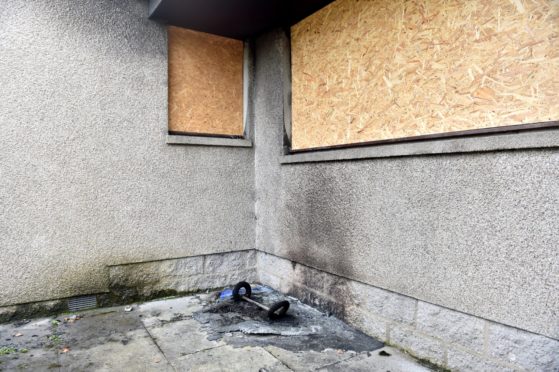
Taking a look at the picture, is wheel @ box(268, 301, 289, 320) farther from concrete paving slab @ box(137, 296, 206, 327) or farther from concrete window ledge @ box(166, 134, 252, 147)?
concrete window ledge @ box(166, 134, 252, 147)

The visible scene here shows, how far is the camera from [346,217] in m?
3.20

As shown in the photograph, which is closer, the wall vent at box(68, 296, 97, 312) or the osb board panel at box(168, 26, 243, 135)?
the wall vent at box(68, 296, 97, 312)

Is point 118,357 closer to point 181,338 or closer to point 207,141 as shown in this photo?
point 181,338

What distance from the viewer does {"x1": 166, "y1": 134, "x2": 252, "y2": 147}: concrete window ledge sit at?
157 inches

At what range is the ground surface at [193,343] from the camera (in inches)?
99.1

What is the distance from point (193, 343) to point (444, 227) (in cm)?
214

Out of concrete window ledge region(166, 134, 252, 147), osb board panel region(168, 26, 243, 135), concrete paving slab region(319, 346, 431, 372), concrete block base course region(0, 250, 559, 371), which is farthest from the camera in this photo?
osb board panel region(168, 26, 243, 135)

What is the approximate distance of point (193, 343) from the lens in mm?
2852

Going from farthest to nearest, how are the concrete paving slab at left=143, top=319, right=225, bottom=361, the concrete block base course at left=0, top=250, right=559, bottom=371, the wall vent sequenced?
1. the wall vent
2. the concrete paving slab at left=143, top=319, right=225, bottom=361
3. the concrete block base course at left=0, top=250, right=559, bottom=371

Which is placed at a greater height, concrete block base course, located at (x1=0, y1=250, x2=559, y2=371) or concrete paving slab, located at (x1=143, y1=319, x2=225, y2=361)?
concrete block base course, located at (x1=0, y1=250, x2=559, y2=371)

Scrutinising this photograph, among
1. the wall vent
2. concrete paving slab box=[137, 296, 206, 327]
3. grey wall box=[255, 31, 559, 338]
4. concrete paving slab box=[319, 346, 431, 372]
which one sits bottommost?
concrete paving slab box=[137, 296, 206, 327]

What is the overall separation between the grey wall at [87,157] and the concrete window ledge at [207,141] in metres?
0.07

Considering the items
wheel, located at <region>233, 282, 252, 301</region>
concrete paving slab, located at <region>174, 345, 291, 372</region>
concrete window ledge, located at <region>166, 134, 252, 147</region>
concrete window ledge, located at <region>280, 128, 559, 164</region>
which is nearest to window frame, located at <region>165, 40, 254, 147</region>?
concrete window ledge, located at <region>166, 134, 252, 147</region>

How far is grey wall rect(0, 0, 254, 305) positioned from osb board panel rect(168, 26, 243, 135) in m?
0.21
